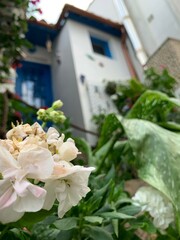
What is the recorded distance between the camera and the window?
408cm

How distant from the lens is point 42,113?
0.47m

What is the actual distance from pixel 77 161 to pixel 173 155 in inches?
8.5

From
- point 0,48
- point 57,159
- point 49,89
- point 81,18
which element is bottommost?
point 49,89

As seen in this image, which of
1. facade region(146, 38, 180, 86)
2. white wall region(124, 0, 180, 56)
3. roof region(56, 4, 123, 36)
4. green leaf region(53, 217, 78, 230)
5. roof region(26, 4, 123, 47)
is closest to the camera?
green leaf region(53, 217, 78, 230)

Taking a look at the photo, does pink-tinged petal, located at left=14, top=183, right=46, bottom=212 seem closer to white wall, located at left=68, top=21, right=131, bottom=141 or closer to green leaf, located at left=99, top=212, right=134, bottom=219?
green leaf, located at left=99, top=212, right=134, bottom=219

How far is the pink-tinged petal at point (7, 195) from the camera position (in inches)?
8.2

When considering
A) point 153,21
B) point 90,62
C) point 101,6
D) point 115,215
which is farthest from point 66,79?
point 115,215

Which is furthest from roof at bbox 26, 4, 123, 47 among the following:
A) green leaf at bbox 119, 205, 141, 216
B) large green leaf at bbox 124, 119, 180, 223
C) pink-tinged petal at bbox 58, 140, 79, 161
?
pink-tinged petal at bbox 58, 140, 79, 161

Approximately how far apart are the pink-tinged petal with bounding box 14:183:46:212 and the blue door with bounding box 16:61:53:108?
314 centimetres

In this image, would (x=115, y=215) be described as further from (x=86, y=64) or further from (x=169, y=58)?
(x=86, y=64)

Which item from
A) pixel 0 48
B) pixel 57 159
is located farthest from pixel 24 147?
pixel 0 48

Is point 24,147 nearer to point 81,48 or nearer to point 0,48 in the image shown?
point 0,48

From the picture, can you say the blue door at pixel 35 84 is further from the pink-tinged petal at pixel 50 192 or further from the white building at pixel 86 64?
the pink-tinged petal at pixel 50 192

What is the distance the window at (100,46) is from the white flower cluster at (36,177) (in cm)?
391
